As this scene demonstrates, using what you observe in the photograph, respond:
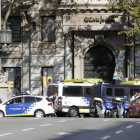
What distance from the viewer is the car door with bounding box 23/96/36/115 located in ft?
120

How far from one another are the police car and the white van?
2.99 meters

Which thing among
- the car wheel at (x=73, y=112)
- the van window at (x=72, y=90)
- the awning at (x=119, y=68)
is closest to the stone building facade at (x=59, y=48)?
the awning at (x=119, y=68)

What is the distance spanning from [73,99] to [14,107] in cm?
489

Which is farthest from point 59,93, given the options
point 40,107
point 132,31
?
point 132,31

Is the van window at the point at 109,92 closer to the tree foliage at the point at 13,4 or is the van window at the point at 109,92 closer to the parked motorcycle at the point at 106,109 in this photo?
the parked motorcycle at the point at 106,109

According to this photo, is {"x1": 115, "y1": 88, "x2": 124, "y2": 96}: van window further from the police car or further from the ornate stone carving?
the ornate stone carving

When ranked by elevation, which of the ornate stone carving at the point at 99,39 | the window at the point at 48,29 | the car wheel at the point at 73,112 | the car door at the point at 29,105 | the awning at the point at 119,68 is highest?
the window at the point at 48,29

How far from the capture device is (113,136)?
1970cm

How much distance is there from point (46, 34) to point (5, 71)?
4.24 m

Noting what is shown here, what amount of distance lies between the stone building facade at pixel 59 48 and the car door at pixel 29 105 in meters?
10.4

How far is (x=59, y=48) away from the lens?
156 ft

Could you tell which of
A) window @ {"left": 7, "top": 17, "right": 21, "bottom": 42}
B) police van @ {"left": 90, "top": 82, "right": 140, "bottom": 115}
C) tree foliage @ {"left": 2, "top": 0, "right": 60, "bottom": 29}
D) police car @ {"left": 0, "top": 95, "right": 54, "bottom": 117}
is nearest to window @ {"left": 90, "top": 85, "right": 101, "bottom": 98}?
police van @ {"left": 90, "top": 82, "right": 140, "bottom": 115}

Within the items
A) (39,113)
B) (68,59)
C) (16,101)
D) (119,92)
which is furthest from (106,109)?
(68,59)

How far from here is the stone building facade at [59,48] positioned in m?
46.8
